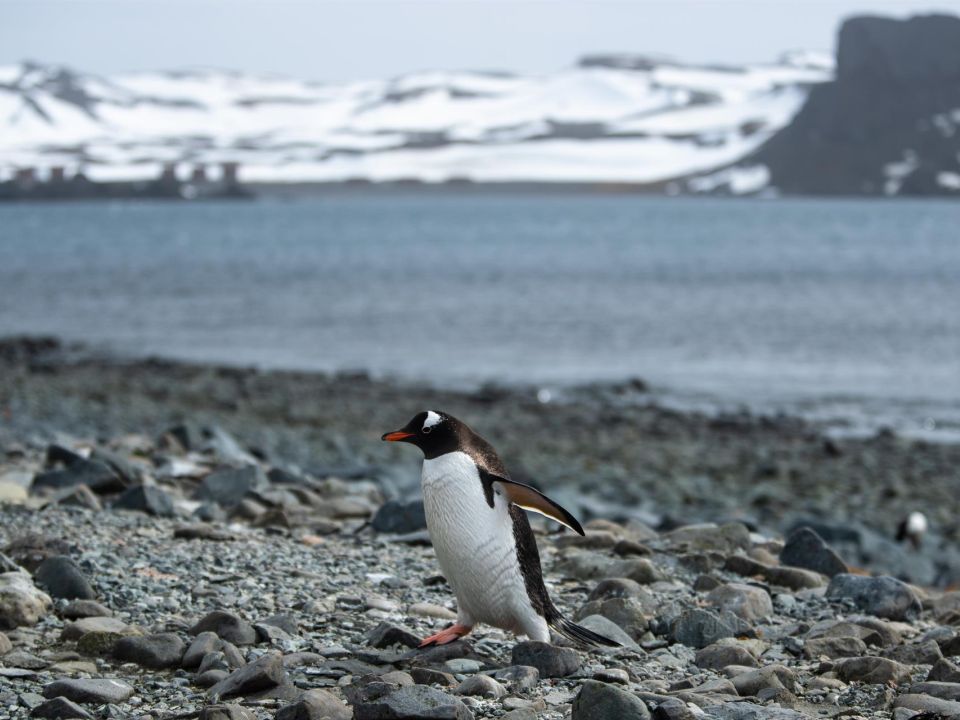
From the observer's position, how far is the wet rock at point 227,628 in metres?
4.64

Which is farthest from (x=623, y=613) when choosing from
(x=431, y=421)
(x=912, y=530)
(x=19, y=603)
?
(x=912, y=530)

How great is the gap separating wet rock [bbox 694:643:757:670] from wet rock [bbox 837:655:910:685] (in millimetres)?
335

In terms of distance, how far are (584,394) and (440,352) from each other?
5937mm

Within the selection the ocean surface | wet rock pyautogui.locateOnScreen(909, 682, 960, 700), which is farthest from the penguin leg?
the ocean surface

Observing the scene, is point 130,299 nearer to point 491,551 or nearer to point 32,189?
point 491,551

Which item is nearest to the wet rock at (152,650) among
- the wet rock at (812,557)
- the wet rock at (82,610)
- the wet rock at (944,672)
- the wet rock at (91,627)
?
the wet rock at (91,627)

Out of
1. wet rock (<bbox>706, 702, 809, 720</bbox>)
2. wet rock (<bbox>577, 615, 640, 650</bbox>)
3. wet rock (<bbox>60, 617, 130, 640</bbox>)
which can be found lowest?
wet rock (<bbox>577, 615, 640, 650</bbox>)

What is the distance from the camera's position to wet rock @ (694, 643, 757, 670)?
4699 millimetres

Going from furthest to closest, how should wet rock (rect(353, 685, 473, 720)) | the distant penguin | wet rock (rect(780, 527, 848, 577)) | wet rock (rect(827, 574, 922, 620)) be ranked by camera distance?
the distant penguin, wet rock (rect(780, 527, 848, 577)), wet rock (rect(827, 574, 922, 620)), wet rock (rect(353, 685, 473, 720))

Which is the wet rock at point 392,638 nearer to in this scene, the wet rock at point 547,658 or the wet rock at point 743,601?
the wet rock at point 547,658

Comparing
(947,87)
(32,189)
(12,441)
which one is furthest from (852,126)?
(12,441)

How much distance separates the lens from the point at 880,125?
18512cm

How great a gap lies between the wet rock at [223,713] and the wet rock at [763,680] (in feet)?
5.66

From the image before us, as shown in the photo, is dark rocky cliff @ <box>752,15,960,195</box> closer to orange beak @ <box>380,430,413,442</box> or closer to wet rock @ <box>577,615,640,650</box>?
wet rock @ <box>577,615,640,650</box>
